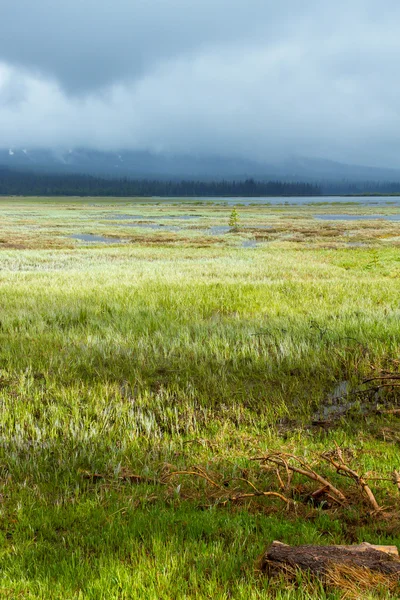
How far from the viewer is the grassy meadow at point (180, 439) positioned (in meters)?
3.11

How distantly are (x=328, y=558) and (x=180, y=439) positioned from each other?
9.73 feet

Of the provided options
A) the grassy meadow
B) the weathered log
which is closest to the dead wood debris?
the grassy meadow

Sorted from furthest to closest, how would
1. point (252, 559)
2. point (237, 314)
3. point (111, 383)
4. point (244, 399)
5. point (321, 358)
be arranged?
1. point (237, 314)
2. point (321, 358)
3. point (111, 383)
4. point (244, 399)
5. point (252, 559)

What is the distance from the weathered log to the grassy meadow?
0.33 ft

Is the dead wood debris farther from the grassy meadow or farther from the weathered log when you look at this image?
the weathered log

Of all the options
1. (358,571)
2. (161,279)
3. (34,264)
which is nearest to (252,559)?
(358,571)

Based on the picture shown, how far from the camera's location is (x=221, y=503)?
13.4 feet

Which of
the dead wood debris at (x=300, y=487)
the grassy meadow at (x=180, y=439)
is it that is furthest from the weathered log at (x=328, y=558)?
the dead wood debris at (x=300, y=487)

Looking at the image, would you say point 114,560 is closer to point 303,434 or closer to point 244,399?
point 303,434

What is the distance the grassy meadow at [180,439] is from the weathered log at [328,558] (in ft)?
0.33

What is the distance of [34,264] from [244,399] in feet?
86.2

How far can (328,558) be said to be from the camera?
2.83 m

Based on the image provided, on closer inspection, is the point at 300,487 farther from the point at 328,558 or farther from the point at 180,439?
the point at 180,439

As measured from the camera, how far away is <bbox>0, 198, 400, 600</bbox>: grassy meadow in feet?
10.2
